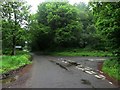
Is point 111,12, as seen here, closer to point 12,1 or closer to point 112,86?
point 112,86

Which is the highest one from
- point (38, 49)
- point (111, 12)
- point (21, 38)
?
point (111, 12)

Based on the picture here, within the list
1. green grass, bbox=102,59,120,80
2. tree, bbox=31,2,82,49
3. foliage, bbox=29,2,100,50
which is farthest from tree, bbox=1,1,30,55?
green grass, bbox=102,59,120,80

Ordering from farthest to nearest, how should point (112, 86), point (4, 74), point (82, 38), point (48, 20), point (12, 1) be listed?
point (82, 38) → point (48, 20) → point (12, 1) → point (4, 74) → point (112, 86)

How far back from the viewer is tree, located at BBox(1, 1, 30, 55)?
31.2m

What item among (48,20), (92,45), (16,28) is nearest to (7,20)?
(16,28)

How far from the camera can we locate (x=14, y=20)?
105 ft

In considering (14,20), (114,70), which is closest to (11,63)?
(114,70)

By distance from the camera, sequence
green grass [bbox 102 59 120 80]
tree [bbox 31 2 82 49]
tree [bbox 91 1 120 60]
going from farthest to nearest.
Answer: tree [bbox 31 2 82 49], green grass [bbox 102 59 120 80], tree [bbox 91 1 120 60]

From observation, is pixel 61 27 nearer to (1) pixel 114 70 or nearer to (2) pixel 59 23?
(2) pixel 59 23

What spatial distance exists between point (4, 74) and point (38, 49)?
40.2m

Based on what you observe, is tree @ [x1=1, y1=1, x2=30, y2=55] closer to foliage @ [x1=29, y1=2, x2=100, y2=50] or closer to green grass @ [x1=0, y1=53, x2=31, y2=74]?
foliage @ [x1=29, y1=2, x2=100, y2=50]

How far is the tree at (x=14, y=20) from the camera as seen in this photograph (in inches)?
1229

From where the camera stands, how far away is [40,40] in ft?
153

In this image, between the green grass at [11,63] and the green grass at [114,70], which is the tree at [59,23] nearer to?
the green grass at [11,63]
